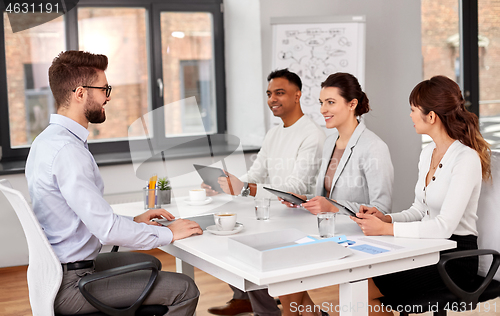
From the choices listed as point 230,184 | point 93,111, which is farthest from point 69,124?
point 230,184

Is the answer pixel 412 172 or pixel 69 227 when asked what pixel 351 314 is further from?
pixel 412 172

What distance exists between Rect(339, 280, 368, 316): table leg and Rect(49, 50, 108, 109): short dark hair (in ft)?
3.65

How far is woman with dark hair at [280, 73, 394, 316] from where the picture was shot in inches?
87.0

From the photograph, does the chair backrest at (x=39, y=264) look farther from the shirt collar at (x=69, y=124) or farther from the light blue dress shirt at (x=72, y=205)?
the shirt collar at (x=69, y=124)

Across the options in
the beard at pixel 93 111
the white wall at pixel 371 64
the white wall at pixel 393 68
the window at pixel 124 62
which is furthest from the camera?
the white wall at pixel 393 68

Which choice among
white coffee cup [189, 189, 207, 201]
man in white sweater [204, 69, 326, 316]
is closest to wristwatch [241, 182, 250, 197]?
man in white sweater [204, 69, 326, 316]

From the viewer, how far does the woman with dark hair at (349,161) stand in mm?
2211

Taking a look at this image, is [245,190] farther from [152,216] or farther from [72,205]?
[72,205]

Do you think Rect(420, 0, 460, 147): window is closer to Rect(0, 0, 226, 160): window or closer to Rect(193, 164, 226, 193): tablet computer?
Rect(0, 0, 226, 160): window

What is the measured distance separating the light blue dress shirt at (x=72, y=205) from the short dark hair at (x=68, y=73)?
0.10m

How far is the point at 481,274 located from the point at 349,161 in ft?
2.44

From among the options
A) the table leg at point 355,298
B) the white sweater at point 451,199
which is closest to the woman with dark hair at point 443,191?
the white sweater at point 451,199

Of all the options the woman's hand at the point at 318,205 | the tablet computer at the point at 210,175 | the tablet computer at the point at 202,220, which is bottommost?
the tablet computer at the point at 202,220

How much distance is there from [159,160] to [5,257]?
194cm
